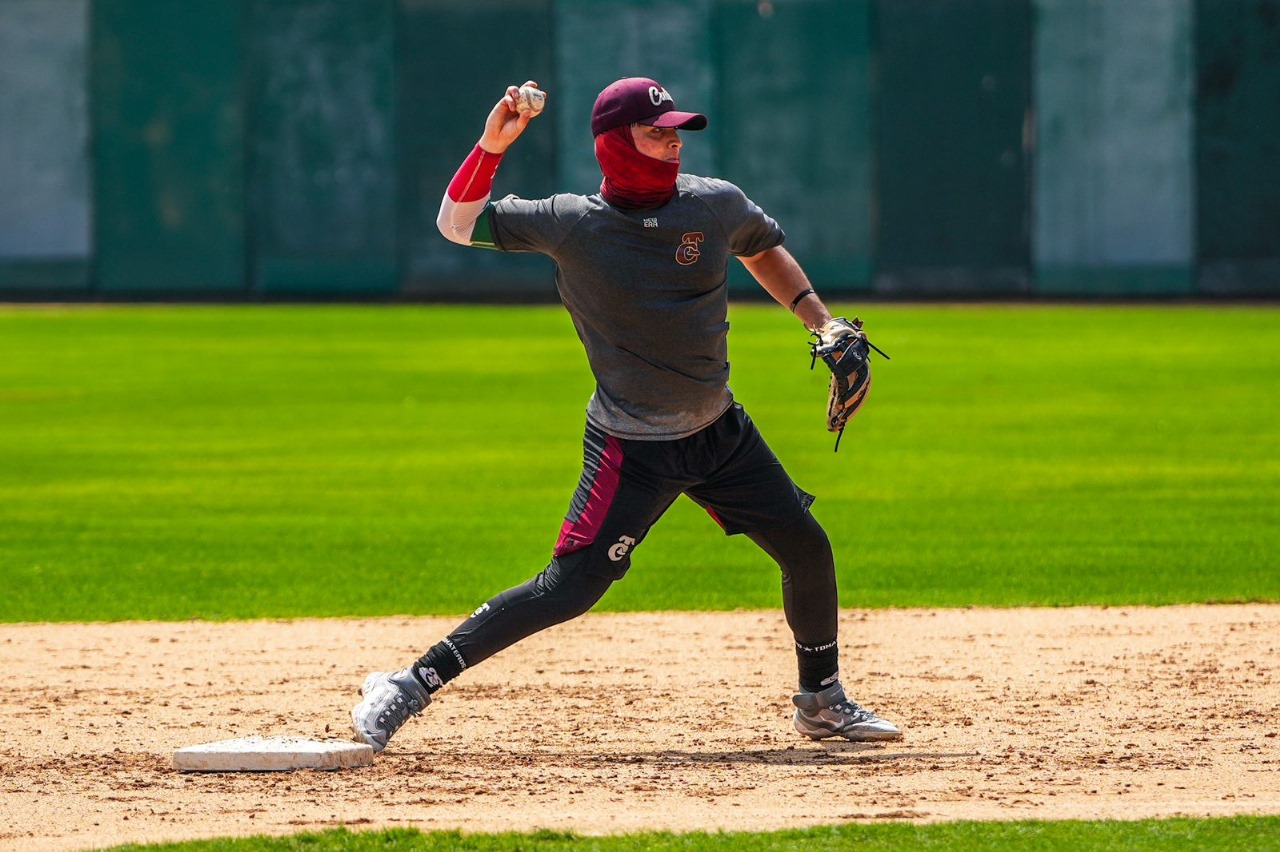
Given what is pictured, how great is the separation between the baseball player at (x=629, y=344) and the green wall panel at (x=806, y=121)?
34.6 m

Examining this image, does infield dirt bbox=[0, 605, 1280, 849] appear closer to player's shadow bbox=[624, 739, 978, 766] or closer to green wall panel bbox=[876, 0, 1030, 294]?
player's shadow bbox=[624, 739, 978, 766]

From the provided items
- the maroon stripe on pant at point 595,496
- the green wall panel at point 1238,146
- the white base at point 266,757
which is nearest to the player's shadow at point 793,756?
the maroon stripe on pant at point 595,496

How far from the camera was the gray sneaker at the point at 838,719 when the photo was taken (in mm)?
6297

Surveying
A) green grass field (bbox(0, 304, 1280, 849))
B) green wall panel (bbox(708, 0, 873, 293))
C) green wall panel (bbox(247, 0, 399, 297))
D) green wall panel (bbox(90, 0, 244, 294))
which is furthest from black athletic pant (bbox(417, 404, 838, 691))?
green wall panel (bbox(90, 0, 244, 294))

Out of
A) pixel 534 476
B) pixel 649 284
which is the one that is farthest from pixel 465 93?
pixel 649 284

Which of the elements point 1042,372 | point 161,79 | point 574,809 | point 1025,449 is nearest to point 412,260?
point 161,79

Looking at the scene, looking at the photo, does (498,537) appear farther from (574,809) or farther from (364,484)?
(574,809)

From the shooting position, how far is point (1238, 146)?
3966 cm

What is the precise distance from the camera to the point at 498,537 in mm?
11641

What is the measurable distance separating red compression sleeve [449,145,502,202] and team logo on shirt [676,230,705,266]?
595mm

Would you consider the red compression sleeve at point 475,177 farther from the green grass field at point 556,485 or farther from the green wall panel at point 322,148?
the green wall panel at point 322,148

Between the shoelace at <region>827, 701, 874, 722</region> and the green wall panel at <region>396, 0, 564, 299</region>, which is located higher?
the green wall panel at <region>396, 0, 564, 299</region>

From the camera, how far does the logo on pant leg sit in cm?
595

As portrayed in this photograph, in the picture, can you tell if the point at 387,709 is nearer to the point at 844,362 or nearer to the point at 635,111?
the point at 844,362
